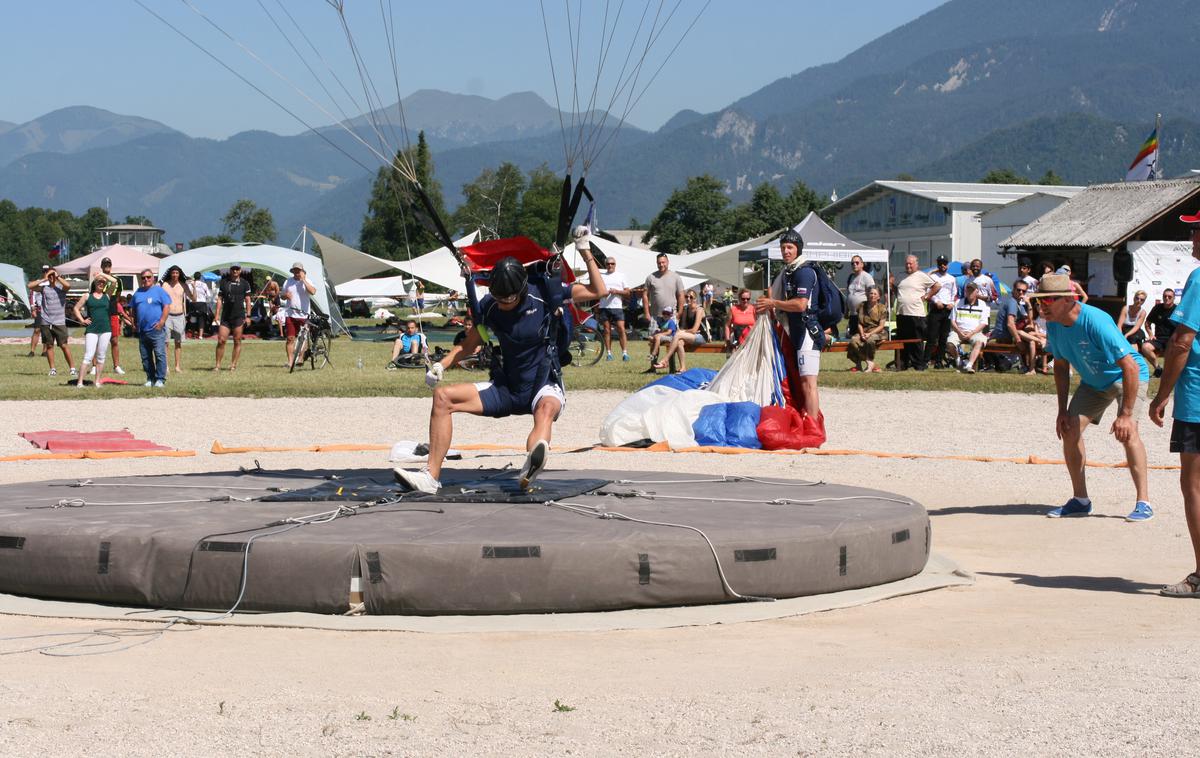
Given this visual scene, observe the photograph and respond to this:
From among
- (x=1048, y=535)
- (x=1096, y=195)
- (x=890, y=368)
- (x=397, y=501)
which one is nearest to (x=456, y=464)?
(x=397, y=501)

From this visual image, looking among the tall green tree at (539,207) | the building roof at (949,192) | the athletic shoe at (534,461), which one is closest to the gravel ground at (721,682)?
the athletic shoe at (534,461)

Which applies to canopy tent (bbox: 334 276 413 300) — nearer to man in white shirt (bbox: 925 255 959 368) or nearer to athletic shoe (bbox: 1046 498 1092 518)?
man in white shirt (bbox: 925 255 959 368)

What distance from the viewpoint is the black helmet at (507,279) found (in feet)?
22.5

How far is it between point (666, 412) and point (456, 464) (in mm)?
2039

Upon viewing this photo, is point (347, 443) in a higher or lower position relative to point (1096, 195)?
lower

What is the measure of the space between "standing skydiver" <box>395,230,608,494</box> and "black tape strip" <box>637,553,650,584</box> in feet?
4.62

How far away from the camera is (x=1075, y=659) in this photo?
4.58m

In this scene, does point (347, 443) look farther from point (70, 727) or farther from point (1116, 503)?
point (70, 727)

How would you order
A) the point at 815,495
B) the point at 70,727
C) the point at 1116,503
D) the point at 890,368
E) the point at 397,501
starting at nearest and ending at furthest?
the point at 70,727
the point at 397,501
the point at 815,495
the point at 1116,503
the point at 890,368

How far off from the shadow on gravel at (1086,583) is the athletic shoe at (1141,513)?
5.32 feet

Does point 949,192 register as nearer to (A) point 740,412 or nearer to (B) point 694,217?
(B) point 694,217

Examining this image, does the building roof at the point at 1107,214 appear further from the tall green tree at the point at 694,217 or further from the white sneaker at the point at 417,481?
the tall green tree at the point at 694,217

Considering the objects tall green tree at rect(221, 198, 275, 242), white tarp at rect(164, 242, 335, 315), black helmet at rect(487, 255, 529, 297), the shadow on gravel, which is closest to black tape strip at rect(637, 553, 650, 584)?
black helmet at rect(487, 255, 529, 297)

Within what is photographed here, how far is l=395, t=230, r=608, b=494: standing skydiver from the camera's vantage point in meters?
6.92
